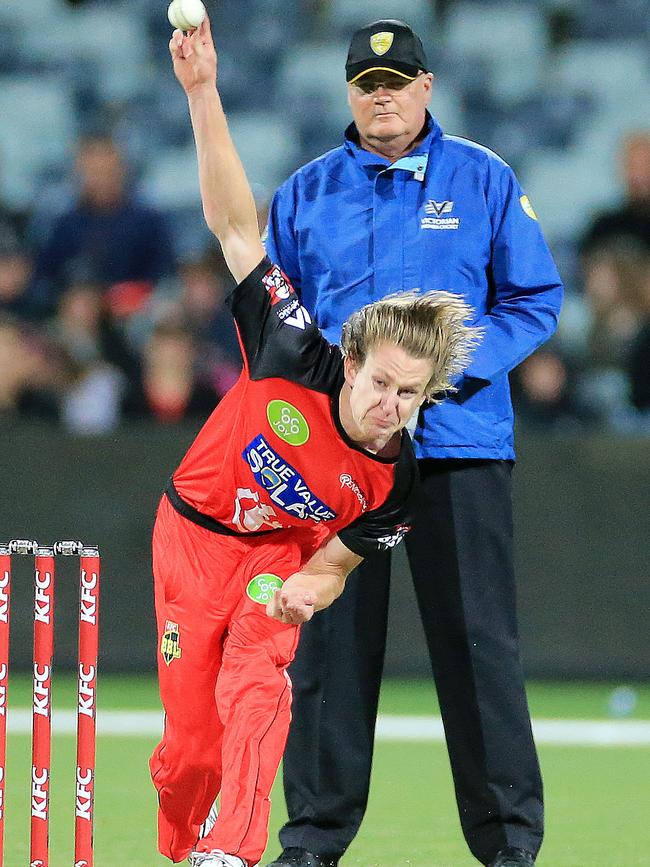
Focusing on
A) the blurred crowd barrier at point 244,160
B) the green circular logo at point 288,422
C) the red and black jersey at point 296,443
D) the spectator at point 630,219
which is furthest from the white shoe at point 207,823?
the spectator at point 630,219

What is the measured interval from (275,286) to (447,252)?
2.18 ft

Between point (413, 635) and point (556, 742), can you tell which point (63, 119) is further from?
point (556, 742)

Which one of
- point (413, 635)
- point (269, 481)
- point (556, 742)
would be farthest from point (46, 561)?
point (413, 635)

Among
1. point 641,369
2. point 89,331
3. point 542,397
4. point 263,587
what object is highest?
point 89,331

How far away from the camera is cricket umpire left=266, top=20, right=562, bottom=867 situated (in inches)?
164

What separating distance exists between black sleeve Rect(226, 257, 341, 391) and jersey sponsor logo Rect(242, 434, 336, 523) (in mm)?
194

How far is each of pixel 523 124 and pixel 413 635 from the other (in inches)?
167

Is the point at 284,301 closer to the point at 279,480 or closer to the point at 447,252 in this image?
the point at 279,480

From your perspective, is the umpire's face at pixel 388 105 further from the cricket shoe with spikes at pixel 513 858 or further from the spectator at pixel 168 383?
the spectator at pixel 168 383

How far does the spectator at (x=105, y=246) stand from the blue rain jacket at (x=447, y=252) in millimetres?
5145

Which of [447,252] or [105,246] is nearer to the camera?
[447,252]

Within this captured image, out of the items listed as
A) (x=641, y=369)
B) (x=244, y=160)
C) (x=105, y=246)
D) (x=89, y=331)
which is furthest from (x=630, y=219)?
(x=89, y=331)

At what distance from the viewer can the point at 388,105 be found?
13.9 ft

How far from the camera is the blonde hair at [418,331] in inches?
142
